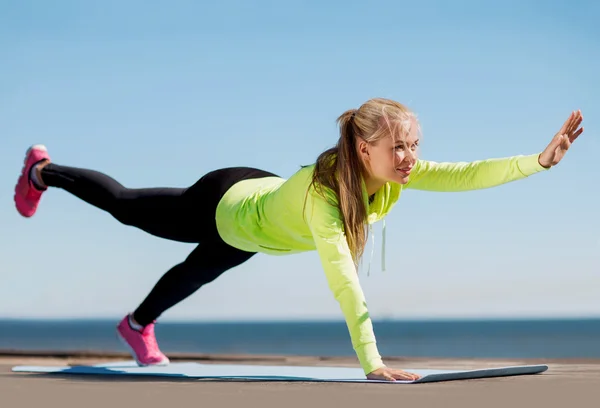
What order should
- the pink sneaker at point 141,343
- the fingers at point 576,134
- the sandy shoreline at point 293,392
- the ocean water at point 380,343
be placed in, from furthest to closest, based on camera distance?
the ocean water at point 380,343 → the pink sneaker at point 141,343 → the fingers at point 576,134 → the sandy shoreline at point 293,392

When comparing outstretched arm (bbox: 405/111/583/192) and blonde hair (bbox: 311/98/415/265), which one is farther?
outstretched arm (bbox: 405/111/583/192)

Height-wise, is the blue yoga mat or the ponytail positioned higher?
the ponytail

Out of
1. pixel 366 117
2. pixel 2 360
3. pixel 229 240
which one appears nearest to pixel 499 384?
pixel 366 117

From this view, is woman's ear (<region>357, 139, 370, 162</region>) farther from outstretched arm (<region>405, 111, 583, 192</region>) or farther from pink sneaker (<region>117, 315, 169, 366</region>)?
pink sneaker (<region>117, 315, 169, 366</region>)

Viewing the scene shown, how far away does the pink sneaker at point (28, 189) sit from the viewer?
4.85 m

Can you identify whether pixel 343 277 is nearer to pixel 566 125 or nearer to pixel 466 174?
pixel 466 174

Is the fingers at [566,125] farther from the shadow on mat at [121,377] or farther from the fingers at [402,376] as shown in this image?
the shadow on mat at [121,377]

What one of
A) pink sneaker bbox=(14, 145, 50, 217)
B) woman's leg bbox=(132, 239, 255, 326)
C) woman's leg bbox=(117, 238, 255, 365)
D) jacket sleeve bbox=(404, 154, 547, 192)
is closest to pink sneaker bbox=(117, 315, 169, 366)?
woman's leg bbox=(117, 238, 255, 365)

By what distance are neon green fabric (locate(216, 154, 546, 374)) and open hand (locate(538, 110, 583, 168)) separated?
2.0 inches

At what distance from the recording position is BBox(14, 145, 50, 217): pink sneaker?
191 inches

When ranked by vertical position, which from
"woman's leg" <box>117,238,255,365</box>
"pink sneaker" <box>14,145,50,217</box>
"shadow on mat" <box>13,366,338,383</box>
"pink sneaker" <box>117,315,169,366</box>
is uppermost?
"pink sneaker" <box>14,145,50,217</box>

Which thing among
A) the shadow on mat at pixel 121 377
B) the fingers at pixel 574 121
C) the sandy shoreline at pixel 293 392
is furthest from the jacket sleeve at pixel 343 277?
the fingers at pixel 574 121

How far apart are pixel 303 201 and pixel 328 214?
0.18 m

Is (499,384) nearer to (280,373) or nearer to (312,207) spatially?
(312,207)
